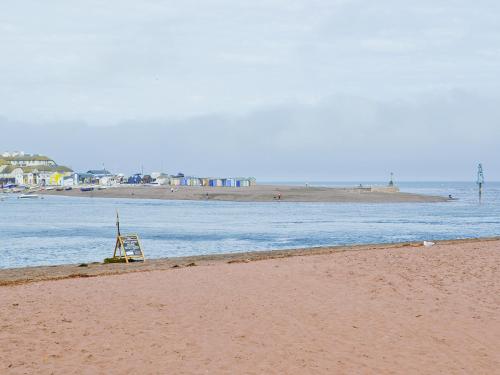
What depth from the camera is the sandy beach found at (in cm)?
934

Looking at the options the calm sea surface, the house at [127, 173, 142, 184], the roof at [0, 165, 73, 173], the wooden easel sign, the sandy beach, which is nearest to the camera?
the sandy beach

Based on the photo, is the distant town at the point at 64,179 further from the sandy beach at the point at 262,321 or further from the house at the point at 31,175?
the sandy beach at the point at 262,321

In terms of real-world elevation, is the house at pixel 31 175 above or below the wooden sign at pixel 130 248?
above

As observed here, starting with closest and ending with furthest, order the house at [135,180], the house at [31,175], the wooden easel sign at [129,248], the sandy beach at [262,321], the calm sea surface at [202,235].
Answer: the sandy beach at [262,321] → the wooden easel sign at [129,248] → the calm sea surface at [202,235] → the house at [31,175] → the house at [135,180]

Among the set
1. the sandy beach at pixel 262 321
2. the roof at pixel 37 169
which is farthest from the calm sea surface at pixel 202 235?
the roof at pixel 37 169

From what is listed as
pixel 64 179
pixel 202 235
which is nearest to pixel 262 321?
pixel 202 235

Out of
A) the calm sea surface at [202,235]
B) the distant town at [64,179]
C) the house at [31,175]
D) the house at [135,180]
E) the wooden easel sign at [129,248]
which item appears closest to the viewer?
the wooden easel sign at [129,248]

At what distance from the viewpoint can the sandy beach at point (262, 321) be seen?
934 centimetres

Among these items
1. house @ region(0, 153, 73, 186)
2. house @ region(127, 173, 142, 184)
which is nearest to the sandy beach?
house @ region(127, 173, 142, 184)

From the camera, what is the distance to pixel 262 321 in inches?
468

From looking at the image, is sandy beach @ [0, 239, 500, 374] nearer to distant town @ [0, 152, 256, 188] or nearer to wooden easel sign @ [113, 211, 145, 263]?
wooden easel sign @ [113, 211, 145, 263]

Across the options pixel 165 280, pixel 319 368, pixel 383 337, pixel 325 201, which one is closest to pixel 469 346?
pixel 383 337

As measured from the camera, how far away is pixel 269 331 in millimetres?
11156

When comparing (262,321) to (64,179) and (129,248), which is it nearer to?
(129,248)
